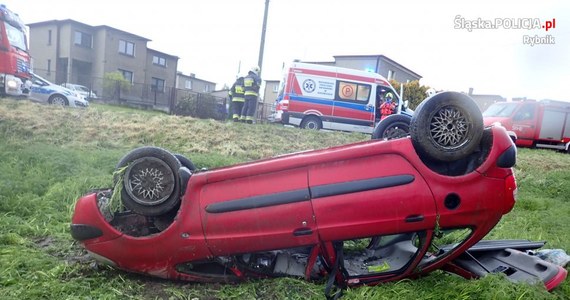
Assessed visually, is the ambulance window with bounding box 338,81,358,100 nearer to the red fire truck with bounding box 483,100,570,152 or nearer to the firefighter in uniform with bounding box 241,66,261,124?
the firefighter in uniform with bounding box 241,66,261,124

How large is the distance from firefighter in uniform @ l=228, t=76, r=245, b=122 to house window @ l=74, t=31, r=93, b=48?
28.1 m

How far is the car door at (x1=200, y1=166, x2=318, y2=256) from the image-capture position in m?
2.27

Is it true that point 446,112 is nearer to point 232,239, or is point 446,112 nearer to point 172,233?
point 232,239

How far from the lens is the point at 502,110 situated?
15188 millimetres

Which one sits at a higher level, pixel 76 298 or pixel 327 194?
pixel 327 194

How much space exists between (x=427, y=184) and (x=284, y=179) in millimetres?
851

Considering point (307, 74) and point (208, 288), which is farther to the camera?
point (307, 74)

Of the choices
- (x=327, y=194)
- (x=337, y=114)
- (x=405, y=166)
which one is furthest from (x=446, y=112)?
(x=337, y=114)

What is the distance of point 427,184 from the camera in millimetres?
2240

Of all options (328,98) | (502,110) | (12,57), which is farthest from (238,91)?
(502,110)

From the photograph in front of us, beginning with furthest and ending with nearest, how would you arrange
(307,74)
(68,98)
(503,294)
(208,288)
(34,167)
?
(68,98) < (307,74) < (34,167) < (208,288) < (503,294)

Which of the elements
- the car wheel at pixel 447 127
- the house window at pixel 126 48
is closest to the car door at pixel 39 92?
the car wheel at pixel 447 127

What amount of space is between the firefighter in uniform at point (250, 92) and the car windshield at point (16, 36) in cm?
836

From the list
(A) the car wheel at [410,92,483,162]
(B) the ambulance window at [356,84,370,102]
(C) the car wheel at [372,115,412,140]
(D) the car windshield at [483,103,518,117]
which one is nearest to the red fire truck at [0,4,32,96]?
(B) the ambulance window at [356,84,370,102]
